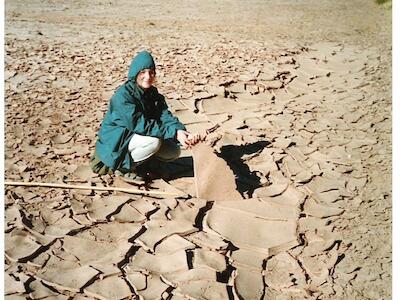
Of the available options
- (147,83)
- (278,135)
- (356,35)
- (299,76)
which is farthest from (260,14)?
(147,83)

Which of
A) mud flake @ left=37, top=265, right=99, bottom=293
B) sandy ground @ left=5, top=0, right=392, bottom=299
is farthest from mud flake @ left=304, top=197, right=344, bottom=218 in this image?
mud flake @ left=37, top=265, right=99, bottom=293

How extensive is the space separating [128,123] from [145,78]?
273 millimetres

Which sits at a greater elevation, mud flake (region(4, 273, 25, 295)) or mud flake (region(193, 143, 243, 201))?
mud flake (region(193, 143, 243, 201))

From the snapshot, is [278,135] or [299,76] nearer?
[278,135]

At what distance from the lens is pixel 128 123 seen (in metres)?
2.61

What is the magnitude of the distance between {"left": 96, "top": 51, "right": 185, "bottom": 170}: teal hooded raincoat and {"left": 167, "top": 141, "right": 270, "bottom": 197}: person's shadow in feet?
1.25

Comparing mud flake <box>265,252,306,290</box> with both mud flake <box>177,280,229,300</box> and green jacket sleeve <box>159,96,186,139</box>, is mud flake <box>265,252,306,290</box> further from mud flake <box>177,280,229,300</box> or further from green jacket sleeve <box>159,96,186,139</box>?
green jacket sleeve <box>159,96,186,139</box>

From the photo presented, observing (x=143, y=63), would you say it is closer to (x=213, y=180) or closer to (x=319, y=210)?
(x=213, y=180)

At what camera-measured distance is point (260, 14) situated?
24.5 ft

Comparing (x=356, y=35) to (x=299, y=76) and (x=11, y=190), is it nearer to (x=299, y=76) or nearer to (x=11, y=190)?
(x=299, y=76)

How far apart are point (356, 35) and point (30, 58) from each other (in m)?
4.37

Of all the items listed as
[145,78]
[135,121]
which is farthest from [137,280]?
[145,78]

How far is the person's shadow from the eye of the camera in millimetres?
2859
